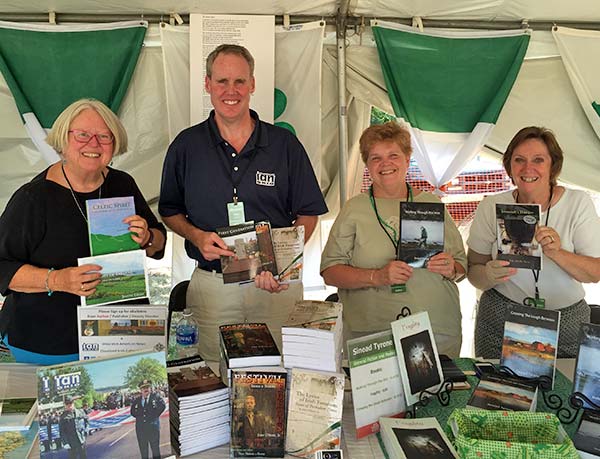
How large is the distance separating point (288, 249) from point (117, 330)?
735 mm

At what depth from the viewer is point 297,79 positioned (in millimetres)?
3473

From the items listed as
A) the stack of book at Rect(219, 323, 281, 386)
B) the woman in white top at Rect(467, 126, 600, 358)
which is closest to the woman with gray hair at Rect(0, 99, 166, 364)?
the stack of book at Rect(219, 323, 281, 386)

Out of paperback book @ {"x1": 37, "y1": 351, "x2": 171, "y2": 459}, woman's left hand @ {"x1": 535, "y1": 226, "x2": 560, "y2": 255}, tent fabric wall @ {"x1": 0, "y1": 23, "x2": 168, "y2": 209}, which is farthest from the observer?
tent fabric wall @ {"x1": 0, "y1": 23, "x2": 168, "y2": 209}

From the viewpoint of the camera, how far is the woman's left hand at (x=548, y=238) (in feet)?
7.25

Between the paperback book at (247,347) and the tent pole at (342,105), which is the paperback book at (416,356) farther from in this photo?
the tent pole at (342,105)

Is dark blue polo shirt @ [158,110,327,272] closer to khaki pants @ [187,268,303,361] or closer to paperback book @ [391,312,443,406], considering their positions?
khaki pants @ [187,268,303,361]

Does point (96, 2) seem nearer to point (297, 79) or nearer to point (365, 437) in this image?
point (297, 79)

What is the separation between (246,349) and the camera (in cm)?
152

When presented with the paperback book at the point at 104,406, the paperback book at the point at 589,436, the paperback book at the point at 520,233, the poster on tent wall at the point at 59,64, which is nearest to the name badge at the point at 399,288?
the paperback book at the point at 520,233

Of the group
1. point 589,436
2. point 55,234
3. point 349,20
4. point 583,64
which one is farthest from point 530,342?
point 583,64

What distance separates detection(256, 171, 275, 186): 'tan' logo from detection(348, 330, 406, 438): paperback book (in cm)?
104

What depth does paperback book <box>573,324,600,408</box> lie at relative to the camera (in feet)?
5.04

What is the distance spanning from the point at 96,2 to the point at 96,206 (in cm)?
193

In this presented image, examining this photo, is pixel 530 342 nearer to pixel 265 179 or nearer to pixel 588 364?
pixel 588 364
